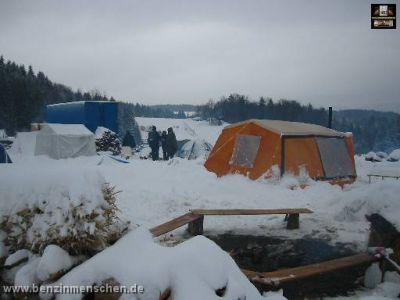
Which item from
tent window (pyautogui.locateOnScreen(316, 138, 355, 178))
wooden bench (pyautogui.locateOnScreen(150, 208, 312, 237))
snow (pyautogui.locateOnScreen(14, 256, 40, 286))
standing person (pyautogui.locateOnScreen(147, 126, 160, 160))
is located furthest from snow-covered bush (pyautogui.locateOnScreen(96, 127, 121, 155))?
snow (pyautogui.locateOnScreen(14, 256, 40, 286))

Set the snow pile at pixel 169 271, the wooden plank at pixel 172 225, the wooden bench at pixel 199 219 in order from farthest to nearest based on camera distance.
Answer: the wooden bench at pixel 199 219, the wooden plank at pixel 172 225, the snow pile at pixel 169 271

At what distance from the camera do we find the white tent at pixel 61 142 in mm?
22469

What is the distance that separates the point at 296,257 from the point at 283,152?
585 cm

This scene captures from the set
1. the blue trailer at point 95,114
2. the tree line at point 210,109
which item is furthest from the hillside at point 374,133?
the blue trailer at point 95,114

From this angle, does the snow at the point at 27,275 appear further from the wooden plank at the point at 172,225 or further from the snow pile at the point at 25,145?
the snow pile at the point at 25,145

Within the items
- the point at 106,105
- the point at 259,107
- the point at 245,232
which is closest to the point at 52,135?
the point at 106,105

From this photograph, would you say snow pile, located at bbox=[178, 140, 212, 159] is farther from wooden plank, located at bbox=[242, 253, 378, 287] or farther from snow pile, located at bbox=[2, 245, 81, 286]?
snow pile, located at bbox=[2, 245, 81, 286]

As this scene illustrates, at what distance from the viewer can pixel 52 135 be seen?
22.5 metres

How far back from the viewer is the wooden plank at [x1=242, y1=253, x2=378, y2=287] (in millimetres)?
4875

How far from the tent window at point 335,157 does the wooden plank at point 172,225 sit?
6836mm

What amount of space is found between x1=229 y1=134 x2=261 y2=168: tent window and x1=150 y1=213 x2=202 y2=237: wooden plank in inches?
212

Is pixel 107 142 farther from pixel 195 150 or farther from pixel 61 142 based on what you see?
pixel 195 150

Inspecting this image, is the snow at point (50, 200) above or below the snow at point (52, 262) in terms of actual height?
above

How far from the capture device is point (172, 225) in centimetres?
698
